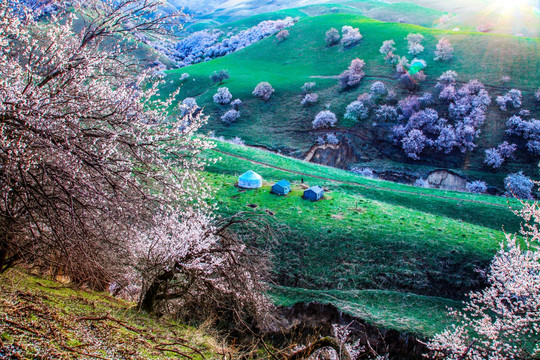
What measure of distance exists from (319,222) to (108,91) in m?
18.7

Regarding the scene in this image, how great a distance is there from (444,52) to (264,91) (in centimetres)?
3986

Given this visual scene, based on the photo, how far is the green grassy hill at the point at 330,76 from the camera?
56.5 m

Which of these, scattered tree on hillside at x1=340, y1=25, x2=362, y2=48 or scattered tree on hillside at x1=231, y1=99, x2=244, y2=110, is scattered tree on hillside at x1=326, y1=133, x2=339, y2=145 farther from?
scattered tree on hillside at x1=340, y1=25, x2=362, y2=48

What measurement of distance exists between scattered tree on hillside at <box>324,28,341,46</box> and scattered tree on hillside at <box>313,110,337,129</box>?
35368 millimetres

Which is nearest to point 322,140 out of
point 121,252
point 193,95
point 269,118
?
point 269,118

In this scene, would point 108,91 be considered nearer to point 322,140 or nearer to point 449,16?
point 322,140

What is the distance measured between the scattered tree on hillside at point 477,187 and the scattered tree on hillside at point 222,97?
5033 cm

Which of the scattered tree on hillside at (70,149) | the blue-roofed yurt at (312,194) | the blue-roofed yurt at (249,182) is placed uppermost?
the scattered tree on hillside at (70,149)

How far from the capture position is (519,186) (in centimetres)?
4288

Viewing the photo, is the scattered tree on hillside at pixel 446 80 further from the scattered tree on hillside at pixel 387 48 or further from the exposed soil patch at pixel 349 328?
the exposed soil patch at pixel 349 328

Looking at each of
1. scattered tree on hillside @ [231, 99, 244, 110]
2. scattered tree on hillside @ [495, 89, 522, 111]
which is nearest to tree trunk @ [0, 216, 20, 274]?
scattered tree on hillside @ [231, 99, 244, 110]

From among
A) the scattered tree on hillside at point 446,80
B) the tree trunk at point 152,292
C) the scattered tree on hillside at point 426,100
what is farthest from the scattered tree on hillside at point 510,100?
the tree trunk at point 152,292

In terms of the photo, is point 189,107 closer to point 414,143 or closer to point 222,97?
point 414,143

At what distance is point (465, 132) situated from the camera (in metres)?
50.1
